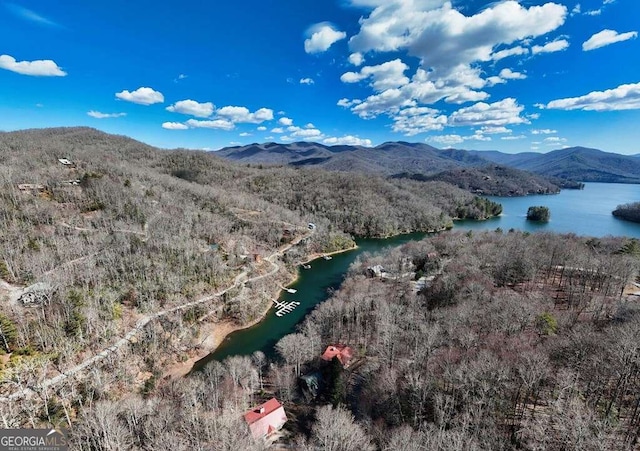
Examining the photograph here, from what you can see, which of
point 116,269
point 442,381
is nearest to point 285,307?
point 116,269

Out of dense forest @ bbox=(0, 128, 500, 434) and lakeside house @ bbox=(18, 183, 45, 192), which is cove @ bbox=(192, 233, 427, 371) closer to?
dense forest @ bbox=(0, 128, 500, 434)

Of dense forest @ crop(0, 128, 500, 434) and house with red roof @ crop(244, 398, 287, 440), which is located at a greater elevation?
dense forest @ crop(0, 128, 500, 434)

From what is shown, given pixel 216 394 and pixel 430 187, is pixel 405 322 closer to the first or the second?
pixel 216 394

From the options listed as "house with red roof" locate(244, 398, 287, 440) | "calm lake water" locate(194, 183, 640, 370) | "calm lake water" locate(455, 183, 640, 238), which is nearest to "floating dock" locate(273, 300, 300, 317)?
"calm lake water" locate(194, 183, 640, 370)

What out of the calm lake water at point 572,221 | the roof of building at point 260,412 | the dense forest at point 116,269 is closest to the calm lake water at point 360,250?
the calm lake water at point 572,221

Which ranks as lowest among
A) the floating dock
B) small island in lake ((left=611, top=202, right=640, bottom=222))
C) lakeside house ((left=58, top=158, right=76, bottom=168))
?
the floating dock

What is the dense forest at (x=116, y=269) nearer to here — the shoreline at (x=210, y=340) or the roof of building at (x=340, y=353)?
the shoreline at (x=210, y=340)
